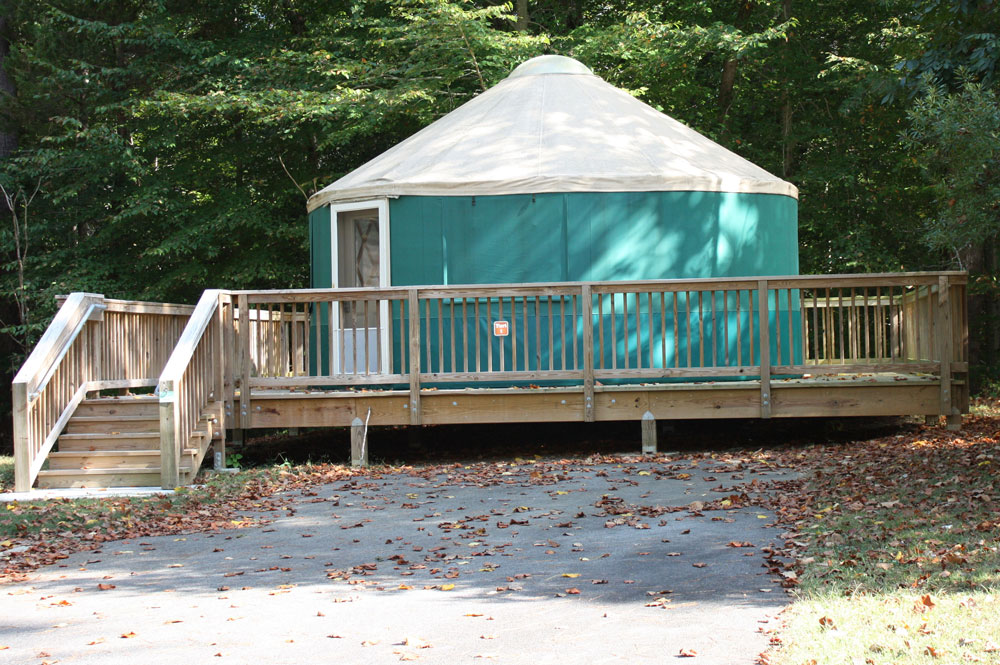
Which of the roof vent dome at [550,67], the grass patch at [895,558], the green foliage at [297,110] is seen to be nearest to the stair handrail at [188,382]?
the grass patch at [895,558]

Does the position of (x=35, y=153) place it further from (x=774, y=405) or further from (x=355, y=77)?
(x=774, y=405)

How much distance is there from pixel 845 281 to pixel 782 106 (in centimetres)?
1021

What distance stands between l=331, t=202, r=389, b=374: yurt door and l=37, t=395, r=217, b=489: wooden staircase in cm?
204

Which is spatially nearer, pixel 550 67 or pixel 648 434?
pixel 648 434

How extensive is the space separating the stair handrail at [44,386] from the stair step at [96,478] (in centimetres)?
13

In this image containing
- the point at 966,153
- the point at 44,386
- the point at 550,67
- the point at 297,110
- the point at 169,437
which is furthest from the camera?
the point at 297,110

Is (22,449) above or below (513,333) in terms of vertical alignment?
below

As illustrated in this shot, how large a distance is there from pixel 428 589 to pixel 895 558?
2.11 m

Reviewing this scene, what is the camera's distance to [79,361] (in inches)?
350

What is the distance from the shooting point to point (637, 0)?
19.4m

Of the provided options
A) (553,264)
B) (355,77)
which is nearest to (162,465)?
(553,264)

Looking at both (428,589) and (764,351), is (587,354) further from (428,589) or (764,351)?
(428,589)

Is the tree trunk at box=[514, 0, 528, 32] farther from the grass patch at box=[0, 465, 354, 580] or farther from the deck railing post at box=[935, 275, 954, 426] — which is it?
the grass patch at box=[0, 465, 354, 580]

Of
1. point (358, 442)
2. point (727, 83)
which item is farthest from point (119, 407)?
point (727, 83)
